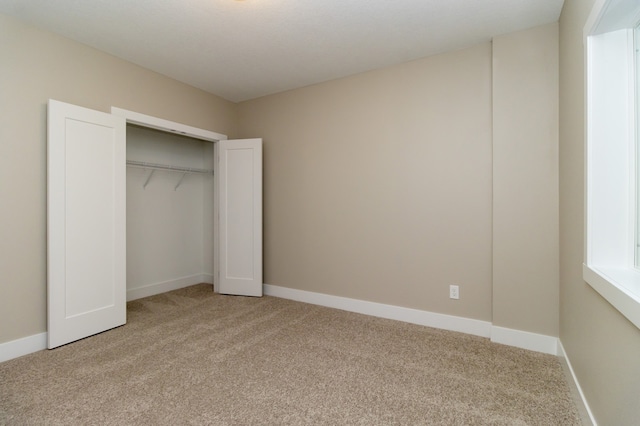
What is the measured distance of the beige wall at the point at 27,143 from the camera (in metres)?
2.34

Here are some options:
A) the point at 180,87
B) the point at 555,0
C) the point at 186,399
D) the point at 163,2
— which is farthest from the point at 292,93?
the point at 186,399

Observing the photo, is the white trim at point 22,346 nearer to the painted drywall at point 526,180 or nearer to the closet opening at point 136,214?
the closet opening at point 136,214

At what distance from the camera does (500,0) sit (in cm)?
217

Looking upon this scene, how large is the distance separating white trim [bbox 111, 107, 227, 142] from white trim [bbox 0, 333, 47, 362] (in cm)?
203

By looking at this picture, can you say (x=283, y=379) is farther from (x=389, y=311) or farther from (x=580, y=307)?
(x=580, y=307)

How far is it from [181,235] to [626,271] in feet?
14.9

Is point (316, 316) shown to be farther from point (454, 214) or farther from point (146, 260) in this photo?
point (146, 260)

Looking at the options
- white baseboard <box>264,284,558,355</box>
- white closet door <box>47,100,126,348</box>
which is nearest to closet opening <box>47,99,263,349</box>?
white closet door <box>47,100,126,348</box>

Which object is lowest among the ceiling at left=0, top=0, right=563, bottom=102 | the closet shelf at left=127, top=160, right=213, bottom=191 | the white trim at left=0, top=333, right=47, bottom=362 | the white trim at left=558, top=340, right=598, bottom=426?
the white trim at left=0, top=333, right=47, bottom=362

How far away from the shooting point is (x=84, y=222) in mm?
2699

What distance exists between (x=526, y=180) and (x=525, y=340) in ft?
4.17

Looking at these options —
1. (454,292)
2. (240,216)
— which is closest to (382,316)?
(454,292)

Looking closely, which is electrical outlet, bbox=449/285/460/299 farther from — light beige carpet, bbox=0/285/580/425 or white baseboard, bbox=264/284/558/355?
light beige carpet, bbox=0/285/580/425

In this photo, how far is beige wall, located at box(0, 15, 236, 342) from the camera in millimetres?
2342
